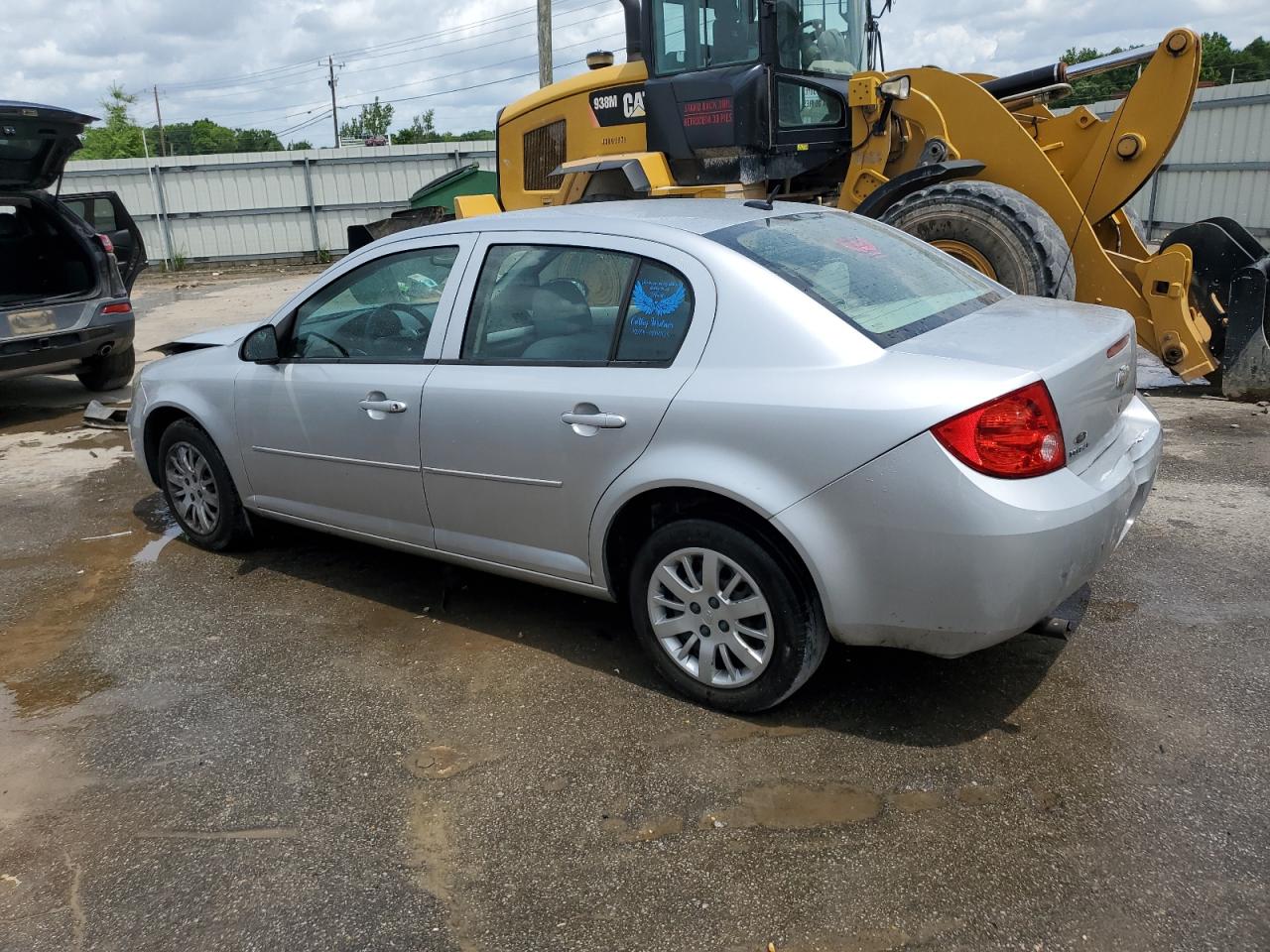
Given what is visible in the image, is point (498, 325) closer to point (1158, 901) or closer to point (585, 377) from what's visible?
point (585, 377)

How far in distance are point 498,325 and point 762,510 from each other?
4.45ft

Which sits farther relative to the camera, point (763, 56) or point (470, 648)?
point (763, 56)

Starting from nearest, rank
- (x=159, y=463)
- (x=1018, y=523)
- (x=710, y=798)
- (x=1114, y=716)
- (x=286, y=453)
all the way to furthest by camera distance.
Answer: (x=1018, y=523) → (x=710, y=798) → (x=1114, y=716) → (x=286, y=453) → (x=159, y=463)

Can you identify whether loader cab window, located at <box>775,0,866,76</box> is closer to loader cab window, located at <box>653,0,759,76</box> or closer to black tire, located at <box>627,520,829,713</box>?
loader cab window, located at <box>653,0,759,76</box>

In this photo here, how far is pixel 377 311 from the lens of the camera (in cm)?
433

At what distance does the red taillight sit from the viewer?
2.80m

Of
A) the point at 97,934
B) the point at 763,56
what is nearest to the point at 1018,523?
the point at 97,934

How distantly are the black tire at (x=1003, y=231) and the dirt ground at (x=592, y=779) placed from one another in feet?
7.91

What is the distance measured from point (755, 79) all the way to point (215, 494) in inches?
210

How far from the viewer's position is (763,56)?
7.98 metres

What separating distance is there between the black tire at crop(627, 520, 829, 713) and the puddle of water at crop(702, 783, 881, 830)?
0.35m

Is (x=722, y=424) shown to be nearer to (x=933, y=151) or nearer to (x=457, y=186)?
(x=933, y=151)

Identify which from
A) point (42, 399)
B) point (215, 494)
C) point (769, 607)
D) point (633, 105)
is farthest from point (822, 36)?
point (42, 399)

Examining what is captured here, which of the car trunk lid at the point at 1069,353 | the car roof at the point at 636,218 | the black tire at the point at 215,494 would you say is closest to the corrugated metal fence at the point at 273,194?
the black tire at the point at 215,494
